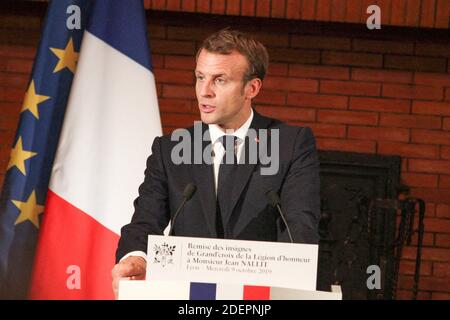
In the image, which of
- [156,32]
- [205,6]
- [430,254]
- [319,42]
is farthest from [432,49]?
[156,32]

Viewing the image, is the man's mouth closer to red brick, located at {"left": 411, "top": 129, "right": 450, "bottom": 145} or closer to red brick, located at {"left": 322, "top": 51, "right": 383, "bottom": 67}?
red brick, located at {"left": 322, "top": 51, "right": 383, "bottom": 67}

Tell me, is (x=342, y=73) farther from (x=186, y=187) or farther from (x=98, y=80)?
(x=186, y=187)

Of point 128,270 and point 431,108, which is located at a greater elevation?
point 431,108

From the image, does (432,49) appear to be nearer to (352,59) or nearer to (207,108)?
(352,59)

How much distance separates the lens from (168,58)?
15.5 feet

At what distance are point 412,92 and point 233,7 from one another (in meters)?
1.09

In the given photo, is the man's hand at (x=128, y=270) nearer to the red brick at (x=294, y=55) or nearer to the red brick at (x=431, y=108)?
the red brick at (x=294, y=55)

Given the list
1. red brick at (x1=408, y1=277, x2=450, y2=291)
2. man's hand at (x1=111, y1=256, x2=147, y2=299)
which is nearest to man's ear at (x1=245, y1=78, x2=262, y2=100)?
man's hand at (x1=111, y1=256, x2=147, y2=299)

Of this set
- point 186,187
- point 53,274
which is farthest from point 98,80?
point 186,187

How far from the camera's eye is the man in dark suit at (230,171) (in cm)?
262

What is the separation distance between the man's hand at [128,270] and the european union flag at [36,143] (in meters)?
1.18

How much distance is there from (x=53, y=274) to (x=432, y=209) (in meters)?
2.21

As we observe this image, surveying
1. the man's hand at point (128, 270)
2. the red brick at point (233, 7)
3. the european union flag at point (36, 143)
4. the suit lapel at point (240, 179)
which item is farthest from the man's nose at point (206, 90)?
the red brick at point (233, 7)

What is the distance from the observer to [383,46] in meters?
4.74
